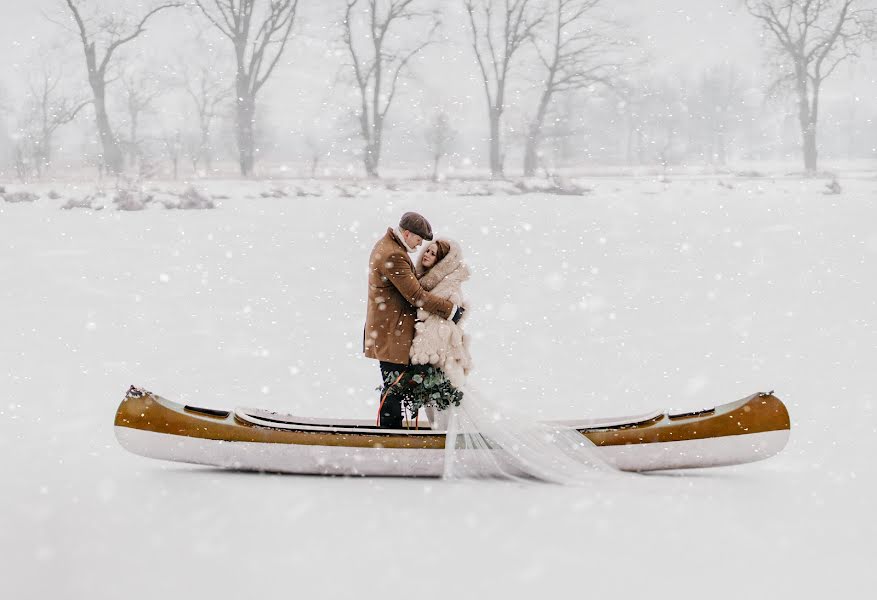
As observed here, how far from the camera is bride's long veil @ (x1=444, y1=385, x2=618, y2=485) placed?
17.4 ft

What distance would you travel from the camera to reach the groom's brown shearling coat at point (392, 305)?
206 inches

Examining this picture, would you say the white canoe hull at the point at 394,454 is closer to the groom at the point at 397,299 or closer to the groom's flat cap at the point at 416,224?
the groom at the point at 397,299

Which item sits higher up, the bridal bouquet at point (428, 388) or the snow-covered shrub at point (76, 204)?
the snow-covered shrub at point (76, 204)

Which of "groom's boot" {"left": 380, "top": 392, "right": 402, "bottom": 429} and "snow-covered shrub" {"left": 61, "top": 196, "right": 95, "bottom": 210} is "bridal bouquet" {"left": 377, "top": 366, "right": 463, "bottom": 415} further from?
"snow-covered shrub" {"left": 61, "top": 196, "right": 95, "bottom": 210}

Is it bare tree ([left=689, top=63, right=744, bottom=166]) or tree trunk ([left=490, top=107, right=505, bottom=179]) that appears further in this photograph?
bare tree ([left=689, top=63, right=744, bottom=166])

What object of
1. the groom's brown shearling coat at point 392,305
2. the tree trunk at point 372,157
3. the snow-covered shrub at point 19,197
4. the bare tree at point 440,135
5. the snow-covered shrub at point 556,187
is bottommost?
the groom's brown shearling coat at point 392,305

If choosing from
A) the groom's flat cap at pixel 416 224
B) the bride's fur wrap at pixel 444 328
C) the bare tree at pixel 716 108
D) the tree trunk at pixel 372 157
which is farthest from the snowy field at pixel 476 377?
the bare tree at pixel 716 108

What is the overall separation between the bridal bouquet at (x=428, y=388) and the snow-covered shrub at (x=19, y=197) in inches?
572

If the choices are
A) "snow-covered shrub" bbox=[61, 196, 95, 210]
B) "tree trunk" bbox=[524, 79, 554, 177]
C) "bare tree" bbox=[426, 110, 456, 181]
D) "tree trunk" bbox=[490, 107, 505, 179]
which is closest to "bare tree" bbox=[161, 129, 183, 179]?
"snow-covered shrub" bbox=[61, 196, 95, 210]

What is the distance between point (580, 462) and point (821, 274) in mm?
8512

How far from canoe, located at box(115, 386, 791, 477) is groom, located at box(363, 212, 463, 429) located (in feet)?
1.63

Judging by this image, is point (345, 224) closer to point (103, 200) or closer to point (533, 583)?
point (103, 200)

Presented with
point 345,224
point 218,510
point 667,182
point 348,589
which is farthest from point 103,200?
point 348,589

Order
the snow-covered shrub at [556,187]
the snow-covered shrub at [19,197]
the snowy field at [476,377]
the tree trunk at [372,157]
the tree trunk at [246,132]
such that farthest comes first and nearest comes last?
the tree trunk at [246,132] → the tree trunk at [372,157] → the snow-covered shrub at [556,187] → the snow-covered shrub at [19,197] → the snowy field at [476,377]
